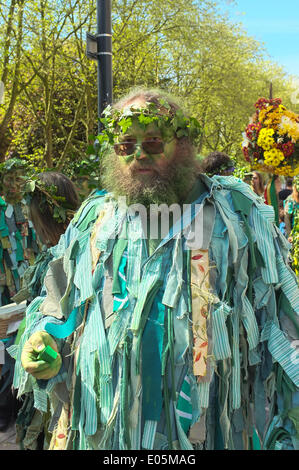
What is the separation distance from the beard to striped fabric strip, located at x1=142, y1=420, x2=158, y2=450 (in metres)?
0.81

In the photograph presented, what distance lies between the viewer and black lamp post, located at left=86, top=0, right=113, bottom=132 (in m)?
5.40

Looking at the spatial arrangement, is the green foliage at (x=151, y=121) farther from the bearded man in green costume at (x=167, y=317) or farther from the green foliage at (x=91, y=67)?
the green foliage at (x=91, y=67)

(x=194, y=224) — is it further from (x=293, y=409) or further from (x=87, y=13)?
(x=87, y=13)

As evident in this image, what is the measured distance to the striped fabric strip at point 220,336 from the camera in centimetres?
174

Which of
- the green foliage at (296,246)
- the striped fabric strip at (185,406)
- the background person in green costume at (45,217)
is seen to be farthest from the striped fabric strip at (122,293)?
the green foliage at (296,246)

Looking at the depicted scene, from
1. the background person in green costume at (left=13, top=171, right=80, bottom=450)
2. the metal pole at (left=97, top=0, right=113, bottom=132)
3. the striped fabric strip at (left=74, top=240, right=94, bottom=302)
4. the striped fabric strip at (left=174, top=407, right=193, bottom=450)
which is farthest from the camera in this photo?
the metal pole at (left=97, top=0, right=113, bottom=132)

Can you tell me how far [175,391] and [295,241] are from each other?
4658mm

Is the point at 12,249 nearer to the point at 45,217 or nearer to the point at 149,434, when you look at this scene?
the point at 45,217

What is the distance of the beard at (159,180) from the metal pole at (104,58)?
11.5 feet

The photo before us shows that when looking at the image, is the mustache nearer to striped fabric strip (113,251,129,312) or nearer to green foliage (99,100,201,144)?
green foliage (99,100,201,144)

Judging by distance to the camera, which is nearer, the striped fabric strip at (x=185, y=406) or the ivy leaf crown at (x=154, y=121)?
the striped fabric strip at (x=185, y=406)

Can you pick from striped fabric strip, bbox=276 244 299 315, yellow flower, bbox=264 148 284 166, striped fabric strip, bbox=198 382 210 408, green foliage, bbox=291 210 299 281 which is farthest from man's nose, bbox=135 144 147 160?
green foliage, bbox=291 210 299 281

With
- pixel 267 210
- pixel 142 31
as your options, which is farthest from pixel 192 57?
pixel 267 210

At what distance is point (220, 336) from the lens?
1743 mm
